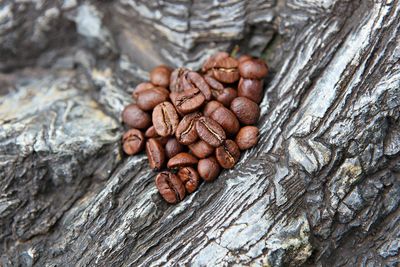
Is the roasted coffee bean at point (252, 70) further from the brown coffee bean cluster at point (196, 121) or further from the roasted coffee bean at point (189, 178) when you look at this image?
the roasted coffee bean at point (189, 178)

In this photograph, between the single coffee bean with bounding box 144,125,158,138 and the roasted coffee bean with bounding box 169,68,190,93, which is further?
the roasted coffee bean with bounding box 169,68,190,93

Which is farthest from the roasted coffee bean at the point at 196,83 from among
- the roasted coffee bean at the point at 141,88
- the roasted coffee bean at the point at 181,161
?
the roasted coffee bean at the point at 181,161

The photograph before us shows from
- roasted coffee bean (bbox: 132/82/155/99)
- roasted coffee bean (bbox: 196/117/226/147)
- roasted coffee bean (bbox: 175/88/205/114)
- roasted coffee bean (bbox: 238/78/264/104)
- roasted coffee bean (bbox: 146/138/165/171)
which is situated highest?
roasted coffee bean (bbox: 238/78/264/104)

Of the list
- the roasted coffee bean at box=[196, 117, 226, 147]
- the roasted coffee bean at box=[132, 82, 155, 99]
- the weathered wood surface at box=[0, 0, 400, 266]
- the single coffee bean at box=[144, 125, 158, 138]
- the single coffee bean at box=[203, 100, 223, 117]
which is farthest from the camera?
the roasted coffee bean at box=[132, 82, 155, 99]

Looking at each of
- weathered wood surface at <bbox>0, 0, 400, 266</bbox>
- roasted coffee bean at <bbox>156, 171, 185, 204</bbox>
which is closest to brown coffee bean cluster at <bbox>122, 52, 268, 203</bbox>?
roasted coffee bean at <bbox>156, 171, 185, 204</bbox>

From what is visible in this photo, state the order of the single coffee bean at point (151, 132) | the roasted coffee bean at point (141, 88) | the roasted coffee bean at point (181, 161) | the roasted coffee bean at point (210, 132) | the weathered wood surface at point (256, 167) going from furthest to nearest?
the roasted coffee bean at point (141, 88), the single coffee bean at point (151, 132), the roasted coffee bean at point (181, 161), the roasted coffee bean at point (210, 132), the weathered wood surface at point (256, 167)

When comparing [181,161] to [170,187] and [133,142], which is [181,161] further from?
[133,142]

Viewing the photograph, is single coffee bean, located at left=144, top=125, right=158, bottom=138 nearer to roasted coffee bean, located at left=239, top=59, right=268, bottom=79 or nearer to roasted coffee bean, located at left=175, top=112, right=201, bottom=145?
roasted coffee bean, located at left=175, top=112, right=201, bottom=145
